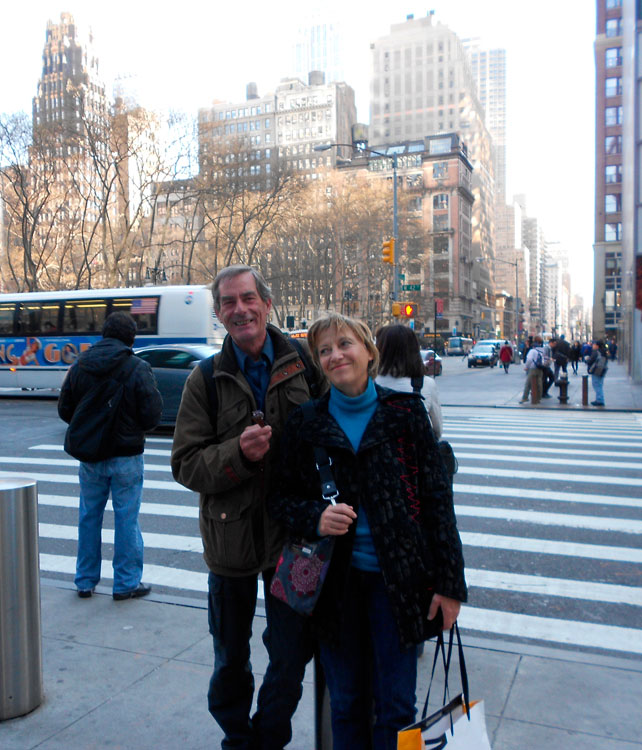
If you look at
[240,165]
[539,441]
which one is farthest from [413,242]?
[539,441]

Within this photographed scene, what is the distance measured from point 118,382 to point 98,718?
2.26 m

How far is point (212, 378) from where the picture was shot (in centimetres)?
267

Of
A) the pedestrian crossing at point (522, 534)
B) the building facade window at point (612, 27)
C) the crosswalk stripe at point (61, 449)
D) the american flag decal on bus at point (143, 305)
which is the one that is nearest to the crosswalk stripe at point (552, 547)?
the pedestrian crossing at point (522, 534)

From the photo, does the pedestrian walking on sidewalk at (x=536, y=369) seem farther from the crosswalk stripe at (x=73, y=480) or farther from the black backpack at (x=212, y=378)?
the black backpack at (x=212, y=378)

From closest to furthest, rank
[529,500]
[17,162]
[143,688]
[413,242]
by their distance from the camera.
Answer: [143,688], [529,500], [17,162], [413,242]

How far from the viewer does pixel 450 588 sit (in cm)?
234

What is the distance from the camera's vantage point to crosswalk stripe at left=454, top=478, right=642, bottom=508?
8117 millimetres

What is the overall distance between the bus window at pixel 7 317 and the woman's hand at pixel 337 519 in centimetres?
2359

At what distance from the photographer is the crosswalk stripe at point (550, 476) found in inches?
365

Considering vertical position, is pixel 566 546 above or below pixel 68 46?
below

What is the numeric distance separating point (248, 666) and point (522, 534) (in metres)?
4.59

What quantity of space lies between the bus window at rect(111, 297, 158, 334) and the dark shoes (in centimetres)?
1798

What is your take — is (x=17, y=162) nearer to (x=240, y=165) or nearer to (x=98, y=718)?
(x=240, y=165)

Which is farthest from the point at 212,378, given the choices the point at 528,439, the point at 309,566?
the point at 528,439
